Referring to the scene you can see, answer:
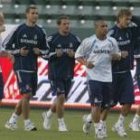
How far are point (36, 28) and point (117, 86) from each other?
6.00ft

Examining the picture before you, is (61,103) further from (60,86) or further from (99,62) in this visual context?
(99,62)

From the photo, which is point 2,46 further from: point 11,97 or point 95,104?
point 11,97

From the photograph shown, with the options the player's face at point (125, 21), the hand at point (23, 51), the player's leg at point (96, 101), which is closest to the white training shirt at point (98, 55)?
the player's leg at point (96, 101)

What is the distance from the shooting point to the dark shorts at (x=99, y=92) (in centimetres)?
1159

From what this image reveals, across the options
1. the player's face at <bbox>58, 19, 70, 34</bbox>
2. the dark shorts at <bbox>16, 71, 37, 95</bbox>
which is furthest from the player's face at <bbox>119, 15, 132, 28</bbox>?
the dark shorts at <bbox>16, 71, 37, 95</bbox>

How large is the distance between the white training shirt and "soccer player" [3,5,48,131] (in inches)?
59.4

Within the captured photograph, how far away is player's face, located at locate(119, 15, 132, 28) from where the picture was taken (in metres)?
12.6

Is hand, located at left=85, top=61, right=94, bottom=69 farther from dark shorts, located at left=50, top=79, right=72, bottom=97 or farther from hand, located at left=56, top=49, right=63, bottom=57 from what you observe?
Result: dark shorts, located at left=50, top=79, right=72, bottom=97

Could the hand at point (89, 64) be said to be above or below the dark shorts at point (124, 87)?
above

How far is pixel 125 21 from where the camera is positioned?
12.7 m

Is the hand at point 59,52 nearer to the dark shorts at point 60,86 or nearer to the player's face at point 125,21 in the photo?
the dark shorts at point 60,86

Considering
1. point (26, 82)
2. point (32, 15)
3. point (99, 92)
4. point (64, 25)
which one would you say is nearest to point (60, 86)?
point (26, 82)

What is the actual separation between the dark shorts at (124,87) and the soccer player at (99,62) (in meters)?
0.95

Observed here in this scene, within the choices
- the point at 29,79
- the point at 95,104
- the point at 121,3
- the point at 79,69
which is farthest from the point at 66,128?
the point at 121,3
